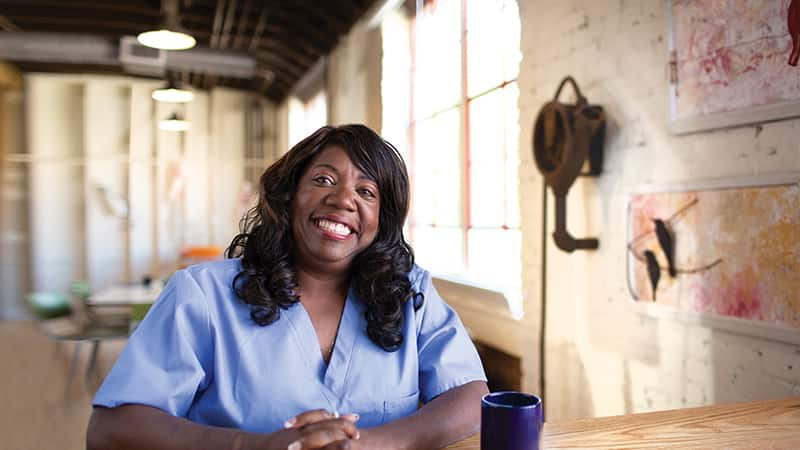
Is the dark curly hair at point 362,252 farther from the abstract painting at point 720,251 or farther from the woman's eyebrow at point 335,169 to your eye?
the abstract painting at point 720,251

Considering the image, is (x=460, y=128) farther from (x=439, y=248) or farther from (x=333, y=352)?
(x=333, y=352)

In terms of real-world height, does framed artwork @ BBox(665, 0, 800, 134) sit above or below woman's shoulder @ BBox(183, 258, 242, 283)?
above

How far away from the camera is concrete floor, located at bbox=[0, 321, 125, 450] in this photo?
13.6ft

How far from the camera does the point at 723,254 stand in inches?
83.4

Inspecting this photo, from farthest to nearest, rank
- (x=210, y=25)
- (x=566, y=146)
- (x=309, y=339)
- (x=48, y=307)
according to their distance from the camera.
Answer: (x=210, y=25), (x=48, y=307), (x=566, y=146), (x=309, y=339)

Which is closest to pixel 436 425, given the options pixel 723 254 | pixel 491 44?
pixel 723 254

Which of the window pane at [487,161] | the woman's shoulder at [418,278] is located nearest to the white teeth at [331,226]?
the woman's shoulder at [418,278]

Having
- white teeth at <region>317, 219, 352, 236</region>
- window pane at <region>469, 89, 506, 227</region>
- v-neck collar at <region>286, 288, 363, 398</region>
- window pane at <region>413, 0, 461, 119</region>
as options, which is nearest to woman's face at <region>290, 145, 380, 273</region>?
white teeth at <region>317, 219, 352, 236</region>

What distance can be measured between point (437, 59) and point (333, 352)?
374cm

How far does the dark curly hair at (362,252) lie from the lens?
5.35 ft

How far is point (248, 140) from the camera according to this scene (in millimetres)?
10758

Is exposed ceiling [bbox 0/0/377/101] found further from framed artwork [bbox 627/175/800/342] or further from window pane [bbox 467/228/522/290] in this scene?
framed artwork [bbox 627/175/800/342]

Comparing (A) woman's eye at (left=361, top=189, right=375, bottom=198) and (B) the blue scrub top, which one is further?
(A) woman's eye at (left=361, top=189, right=375, bottom=198)

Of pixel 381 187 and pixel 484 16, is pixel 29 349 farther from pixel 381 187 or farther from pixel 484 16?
pixel 381 187
